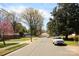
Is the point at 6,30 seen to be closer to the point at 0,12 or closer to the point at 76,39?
the point at 0,12

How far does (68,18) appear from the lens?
176ft

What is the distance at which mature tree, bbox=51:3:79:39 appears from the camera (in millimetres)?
53250

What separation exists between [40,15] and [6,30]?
25.3 meters

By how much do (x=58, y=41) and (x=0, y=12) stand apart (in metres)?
11.6

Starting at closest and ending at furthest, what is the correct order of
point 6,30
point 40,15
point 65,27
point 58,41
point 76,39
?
point 58,41 → point 6,30 → point 76,39 → point 65,27 → point 40,15

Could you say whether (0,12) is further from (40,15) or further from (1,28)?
(40,15)

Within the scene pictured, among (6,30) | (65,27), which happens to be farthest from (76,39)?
(6,30)

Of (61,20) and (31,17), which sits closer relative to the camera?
(61,20)

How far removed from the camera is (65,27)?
54.2m

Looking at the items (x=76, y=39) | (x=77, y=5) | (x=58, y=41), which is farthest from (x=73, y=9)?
(x=58, y=41)

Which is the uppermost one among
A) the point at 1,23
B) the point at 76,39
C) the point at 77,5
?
the point at 77,5

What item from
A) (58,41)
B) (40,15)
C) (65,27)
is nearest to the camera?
(58,41)

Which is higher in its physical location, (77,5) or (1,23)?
(77,5)

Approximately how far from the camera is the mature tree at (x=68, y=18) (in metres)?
53.2
